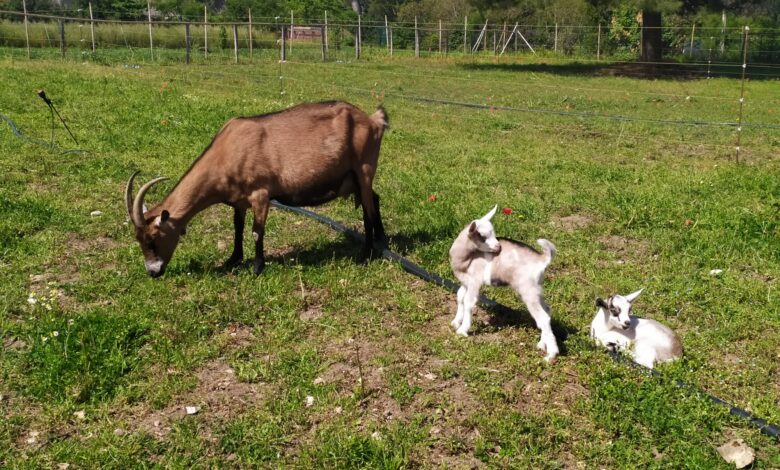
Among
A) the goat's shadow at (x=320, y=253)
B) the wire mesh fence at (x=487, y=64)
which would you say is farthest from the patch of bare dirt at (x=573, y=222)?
the wire mesh fence at (x=487, y=64)

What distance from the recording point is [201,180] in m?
6.75

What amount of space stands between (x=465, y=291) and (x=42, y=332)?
3214mm

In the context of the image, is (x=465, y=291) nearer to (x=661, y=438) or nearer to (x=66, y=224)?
(x=661, y=438)

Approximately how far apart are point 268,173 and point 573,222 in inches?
145

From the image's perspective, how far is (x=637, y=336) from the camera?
5020 millimetres

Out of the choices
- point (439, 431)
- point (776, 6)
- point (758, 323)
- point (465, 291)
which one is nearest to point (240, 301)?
point (465, 291)

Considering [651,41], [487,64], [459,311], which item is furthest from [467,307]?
[651,41]

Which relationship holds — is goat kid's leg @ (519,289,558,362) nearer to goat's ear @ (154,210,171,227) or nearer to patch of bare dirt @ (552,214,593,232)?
patch of bare dirt @ (552,214,593,232)

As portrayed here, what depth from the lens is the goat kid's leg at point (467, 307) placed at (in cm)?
539

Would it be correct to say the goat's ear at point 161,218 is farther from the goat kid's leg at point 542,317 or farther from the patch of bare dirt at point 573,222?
the patch of bare dirt at point 573,222

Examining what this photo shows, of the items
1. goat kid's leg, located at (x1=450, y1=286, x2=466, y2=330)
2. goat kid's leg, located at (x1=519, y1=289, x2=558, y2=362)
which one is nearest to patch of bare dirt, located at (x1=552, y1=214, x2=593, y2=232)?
goat kid's leg, located at (x1=450, y1=286, x2=466, y2=330)

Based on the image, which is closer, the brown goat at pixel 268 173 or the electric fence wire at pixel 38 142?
the brown goat at pixel 268 173

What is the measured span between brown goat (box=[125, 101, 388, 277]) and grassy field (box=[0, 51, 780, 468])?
0.42 meters

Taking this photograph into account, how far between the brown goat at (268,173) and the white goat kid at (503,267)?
77.4 inches
